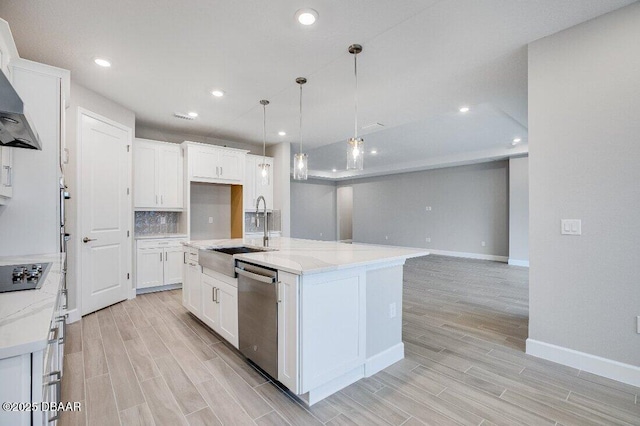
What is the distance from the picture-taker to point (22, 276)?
59.0 inches

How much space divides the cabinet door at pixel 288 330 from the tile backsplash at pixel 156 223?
12.8 ft

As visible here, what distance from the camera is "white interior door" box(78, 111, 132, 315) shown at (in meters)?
3.45

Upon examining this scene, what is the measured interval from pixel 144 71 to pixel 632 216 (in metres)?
4.48

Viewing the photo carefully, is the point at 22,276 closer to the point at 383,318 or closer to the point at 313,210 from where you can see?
the point at 383,318

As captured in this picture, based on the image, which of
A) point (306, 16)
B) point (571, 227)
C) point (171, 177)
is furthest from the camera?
point (171, 177)

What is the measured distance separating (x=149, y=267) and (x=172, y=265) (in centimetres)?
33

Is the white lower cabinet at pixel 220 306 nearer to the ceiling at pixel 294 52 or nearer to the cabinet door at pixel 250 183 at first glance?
the ceiling at pixel 294 52

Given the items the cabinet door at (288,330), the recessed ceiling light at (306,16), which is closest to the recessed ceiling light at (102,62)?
the recessed ceiling light at (306,16)

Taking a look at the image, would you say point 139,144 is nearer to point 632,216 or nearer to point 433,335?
point 433,335

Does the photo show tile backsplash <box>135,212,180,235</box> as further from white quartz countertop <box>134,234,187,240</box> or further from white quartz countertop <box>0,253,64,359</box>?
white quartz countertop <box>0,253,64,359</box>

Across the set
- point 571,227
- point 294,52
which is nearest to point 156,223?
point 294,52

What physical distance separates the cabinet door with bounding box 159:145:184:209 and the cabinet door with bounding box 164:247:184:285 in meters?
0.74

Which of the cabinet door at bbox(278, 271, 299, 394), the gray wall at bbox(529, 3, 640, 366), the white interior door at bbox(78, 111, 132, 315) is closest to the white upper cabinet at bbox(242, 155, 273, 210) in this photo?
the white interior door at bbox(78, 111, 132, 315)

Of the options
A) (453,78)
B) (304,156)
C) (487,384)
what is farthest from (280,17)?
(487,384)
